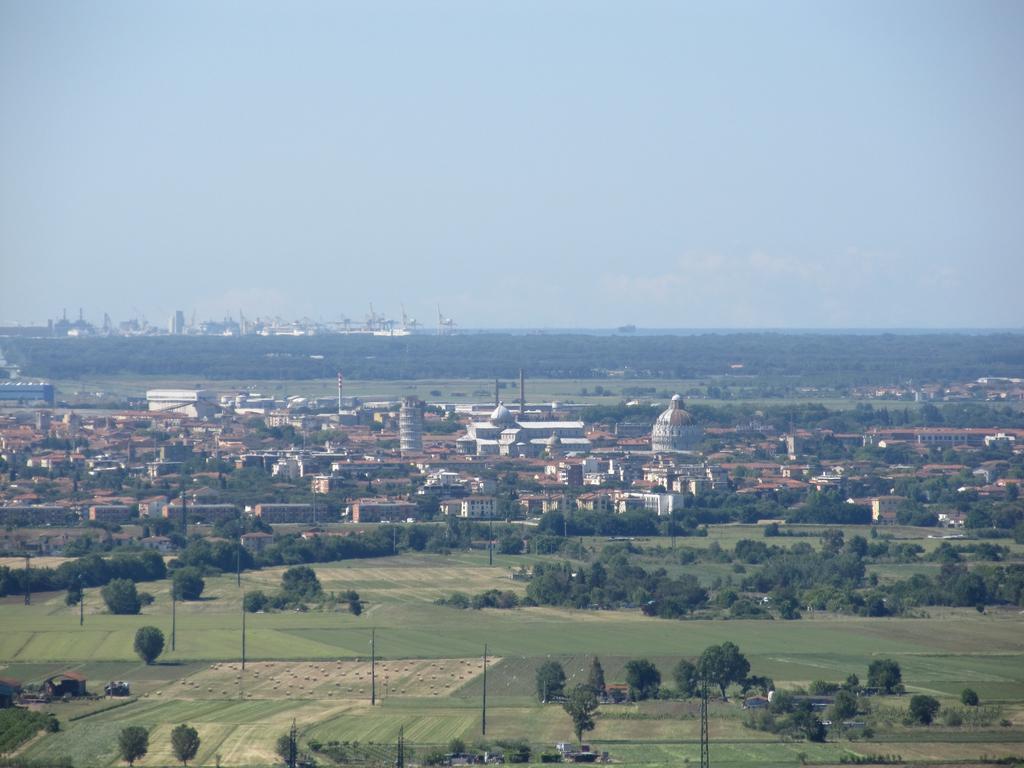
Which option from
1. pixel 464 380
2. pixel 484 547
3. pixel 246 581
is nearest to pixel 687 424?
pixel 484 547

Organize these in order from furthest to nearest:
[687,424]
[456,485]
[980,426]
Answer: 1. [980,426]
2. [687,424]
3. [456,485]

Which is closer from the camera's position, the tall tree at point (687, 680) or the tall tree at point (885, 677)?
the tall tree at point (885, 677)

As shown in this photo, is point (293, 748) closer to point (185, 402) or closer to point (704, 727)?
point (704, 727)

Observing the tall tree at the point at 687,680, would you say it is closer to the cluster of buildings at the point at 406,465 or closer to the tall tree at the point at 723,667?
the tall tree at the point at 723,667

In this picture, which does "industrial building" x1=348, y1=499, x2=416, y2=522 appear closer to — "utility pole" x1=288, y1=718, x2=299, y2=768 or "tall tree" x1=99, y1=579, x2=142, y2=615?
"tall tree" x1=99, y1=579, x2=142, y2=615

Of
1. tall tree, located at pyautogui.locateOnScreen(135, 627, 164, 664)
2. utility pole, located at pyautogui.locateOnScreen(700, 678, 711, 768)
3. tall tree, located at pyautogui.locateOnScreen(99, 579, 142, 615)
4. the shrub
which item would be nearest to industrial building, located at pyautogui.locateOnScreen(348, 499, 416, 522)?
tall tree, located at pyautogui.locateOnScreen(99, 579, 142, 615)

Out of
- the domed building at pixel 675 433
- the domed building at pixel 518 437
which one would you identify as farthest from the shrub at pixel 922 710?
the domed building at pixel 518 437

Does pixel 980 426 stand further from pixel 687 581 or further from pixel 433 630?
pixel 433 630
